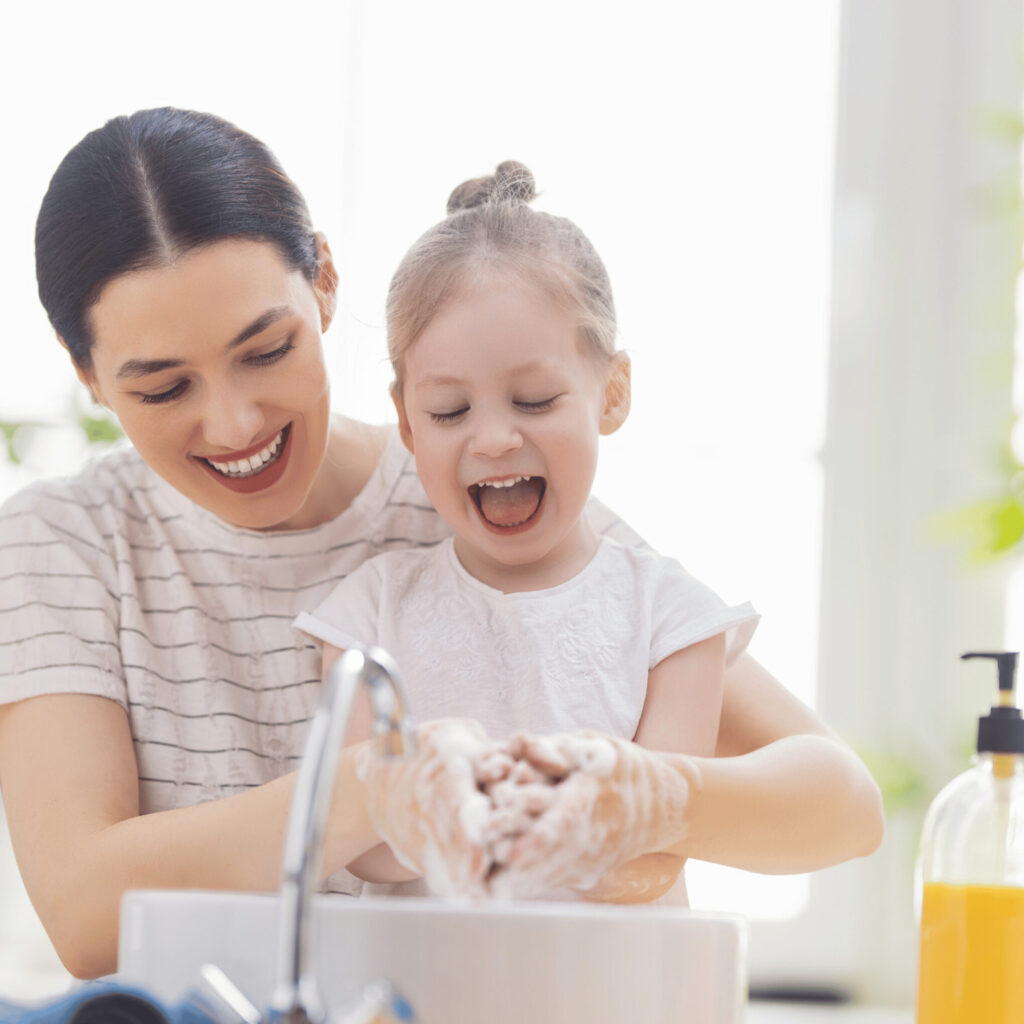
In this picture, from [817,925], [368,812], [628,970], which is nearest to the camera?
[628,970]

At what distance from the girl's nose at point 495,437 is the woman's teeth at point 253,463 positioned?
20 centimetres

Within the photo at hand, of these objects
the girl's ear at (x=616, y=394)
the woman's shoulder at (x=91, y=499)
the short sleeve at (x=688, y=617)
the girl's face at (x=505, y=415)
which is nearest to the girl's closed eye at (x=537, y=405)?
the girl's face at (x=505, y=415)

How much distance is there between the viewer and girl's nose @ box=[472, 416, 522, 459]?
0.96 metres

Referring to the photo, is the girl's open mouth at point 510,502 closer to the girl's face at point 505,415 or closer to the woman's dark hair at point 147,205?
the girl's face at point 505,415

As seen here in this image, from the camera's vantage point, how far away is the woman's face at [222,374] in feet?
3.24

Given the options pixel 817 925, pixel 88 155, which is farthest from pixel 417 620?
pixel 817 925

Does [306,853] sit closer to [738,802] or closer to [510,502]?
[738,802]

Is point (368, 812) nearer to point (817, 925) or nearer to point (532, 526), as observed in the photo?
point (532, 526)

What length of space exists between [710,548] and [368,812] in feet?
4.39

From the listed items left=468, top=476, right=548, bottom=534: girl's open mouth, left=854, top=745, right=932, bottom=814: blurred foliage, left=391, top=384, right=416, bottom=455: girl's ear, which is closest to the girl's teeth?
left=468, top=476, right=548, bottom=534: girl's open mouth

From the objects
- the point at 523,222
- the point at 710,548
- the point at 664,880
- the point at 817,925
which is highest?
the point at 523,222

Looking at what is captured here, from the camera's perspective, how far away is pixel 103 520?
1213mm

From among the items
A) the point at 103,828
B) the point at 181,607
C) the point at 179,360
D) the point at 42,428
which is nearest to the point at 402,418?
the point at 179,360

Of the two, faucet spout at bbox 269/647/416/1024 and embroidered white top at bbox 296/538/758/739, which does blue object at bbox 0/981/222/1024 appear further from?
embroidered white top at bbox 296/538/758/739
